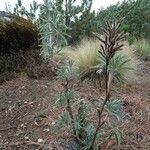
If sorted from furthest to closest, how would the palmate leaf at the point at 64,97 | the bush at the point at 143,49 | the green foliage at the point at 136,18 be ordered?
the green foliage at the point at 136,18
the bush at the point at 143,49
the palmate leaf at the point at 64,97

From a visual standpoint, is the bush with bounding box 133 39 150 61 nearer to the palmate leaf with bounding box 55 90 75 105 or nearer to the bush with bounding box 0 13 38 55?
the bush with bounding box 0 13 38 55

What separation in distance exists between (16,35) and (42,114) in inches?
95.2

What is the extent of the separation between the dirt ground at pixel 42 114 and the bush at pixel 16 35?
770 millimetres

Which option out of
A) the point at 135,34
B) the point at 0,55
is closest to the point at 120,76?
the point at 0,55

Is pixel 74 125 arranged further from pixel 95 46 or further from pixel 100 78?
pixel 95 46

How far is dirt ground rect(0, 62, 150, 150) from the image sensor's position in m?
3.46

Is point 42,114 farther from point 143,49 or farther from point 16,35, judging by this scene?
point 143,49

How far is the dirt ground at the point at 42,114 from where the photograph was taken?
11.3 feet

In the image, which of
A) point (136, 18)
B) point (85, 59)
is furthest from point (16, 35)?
point (136, 18)

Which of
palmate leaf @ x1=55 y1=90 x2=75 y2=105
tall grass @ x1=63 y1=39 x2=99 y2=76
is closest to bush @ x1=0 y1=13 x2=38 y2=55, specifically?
tall grass @ x1=63 y1=39 x2=99 y2=76

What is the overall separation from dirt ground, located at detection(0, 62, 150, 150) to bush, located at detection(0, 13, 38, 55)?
2.53 ft

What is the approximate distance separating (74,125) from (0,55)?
3.17 metres

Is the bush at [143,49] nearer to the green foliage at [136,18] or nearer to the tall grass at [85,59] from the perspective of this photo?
the green foliage at [136,18]

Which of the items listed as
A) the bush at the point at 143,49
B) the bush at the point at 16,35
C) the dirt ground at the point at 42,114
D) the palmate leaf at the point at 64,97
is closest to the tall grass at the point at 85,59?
the dirt ground at the point at 42,114
